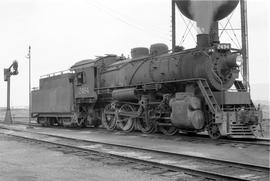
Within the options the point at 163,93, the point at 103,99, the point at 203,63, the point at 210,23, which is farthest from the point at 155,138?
the point at 210,23

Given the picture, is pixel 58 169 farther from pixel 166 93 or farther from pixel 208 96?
pixel 166 93

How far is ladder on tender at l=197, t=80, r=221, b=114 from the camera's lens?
12.2 metres

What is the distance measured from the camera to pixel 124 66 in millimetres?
16844

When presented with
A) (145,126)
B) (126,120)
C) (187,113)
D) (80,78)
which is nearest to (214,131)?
(187,113)

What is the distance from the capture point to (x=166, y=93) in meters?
14.5

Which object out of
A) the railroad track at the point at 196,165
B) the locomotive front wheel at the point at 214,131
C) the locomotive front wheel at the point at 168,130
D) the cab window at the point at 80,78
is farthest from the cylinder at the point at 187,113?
the cab window at the point at 80,78

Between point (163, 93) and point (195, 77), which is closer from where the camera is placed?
point (195, 77)

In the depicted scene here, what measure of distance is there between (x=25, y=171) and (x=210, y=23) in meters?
13.4

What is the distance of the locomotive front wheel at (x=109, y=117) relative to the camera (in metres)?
17.2

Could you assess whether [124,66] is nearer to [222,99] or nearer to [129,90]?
[129,90]

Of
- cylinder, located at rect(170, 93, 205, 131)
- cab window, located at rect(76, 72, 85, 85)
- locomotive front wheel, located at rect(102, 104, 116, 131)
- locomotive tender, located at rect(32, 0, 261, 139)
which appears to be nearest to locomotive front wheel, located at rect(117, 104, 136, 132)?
locomotive tender, located at rect(32, 0, 261, 139)

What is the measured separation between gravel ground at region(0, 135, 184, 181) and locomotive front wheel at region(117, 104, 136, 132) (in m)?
5.93

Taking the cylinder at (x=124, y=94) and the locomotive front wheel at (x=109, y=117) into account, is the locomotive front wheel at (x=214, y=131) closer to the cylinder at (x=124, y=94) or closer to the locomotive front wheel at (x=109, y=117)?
the cylinder at (x=124, y=94)

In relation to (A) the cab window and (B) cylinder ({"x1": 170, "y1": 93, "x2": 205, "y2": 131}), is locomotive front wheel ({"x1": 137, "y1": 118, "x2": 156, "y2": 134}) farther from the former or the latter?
(A) the cab window
